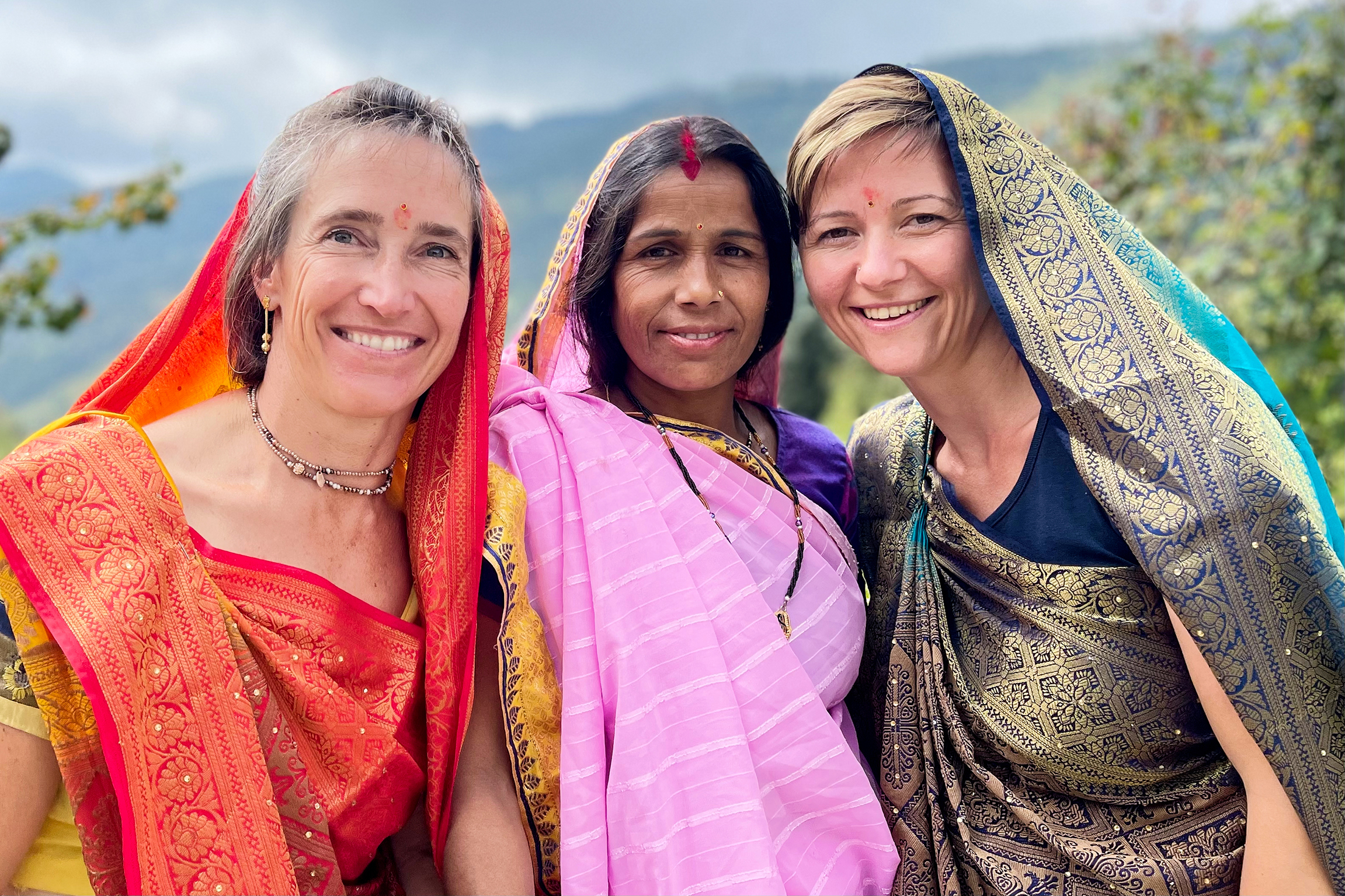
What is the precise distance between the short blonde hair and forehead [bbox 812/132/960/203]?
0.01 meters

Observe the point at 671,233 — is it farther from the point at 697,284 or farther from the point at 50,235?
the point at 50,235

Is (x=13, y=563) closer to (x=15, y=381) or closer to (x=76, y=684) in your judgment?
(x=76, y=684)

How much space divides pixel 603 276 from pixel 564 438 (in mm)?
476

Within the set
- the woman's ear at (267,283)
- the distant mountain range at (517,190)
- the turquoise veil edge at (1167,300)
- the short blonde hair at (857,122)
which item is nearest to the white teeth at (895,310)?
the turquoise veil edge at (1167,300)

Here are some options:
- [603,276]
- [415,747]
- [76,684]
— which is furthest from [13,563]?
[603,276]

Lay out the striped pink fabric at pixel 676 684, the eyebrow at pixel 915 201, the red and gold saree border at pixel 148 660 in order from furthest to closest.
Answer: the eyebrow at pixel 915 201, the striped pink fabric at pixel 676 684, the red and gold saree border at pixel 148 660

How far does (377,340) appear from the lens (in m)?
2.04

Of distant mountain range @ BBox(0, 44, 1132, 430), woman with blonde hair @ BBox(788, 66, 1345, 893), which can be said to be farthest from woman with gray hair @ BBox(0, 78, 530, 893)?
distant mountain range @ BBox(0, 44, 1132, 430)

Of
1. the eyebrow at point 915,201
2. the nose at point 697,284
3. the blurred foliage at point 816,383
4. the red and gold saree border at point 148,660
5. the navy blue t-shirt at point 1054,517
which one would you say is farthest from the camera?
the blurred foliage at point 816,383

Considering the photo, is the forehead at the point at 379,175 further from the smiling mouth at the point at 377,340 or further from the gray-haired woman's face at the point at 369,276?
the smiling mouth at the point at 377,340

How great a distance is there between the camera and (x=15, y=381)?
2252 cm

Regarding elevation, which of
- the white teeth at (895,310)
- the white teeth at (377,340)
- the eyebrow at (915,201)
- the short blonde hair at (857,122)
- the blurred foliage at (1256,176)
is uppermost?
the blurred foliage at (1256,176)

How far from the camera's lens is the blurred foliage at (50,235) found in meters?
5.87

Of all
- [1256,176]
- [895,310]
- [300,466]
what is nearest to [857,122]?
[895,310]
